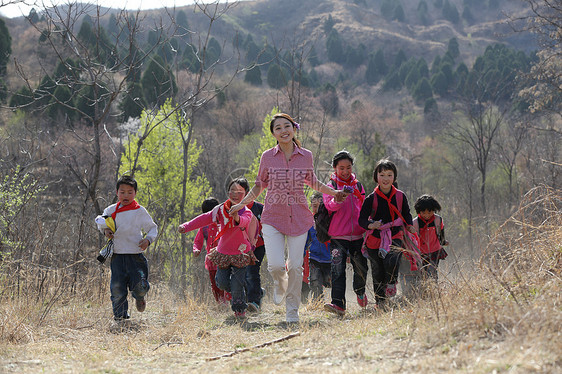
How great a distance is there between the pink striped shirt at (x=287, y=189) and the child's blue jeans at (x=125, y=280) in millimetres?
1384

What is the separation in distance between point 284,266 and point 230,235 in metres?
0.85

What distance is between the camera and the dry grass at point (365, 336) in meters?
3.31

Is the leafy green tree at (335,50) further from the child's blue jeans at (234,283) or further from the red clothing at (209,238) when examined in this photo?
the child's blue jeans at (234,283)

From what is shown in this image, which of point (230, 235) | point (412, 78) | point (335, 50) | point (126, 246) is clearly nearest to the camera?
point (126, 246)

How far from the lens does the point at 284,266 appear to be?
5316 millimetres

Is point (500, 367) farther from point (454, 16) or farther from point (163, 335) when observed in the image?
point (454, 16)

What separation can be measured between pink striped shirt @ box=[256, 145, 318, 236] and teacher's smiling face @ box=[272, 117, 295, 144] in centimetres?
15

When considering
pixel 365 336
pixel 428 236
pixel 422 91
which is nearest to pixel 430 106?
pixel 422 91

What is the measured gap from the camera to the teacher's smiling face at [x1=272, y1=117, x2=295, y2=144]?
209 inches

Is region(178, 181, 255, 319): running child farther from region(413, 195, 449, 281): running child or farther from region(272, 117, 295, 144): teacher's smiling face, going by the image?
region(413, 195, 449, 281): running child

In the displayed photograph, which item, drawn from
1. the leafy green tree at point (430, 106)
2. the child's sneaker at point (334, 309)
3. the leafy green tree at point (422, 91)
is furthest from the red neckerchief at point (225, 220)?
the leafy green tree at point (422, 91)

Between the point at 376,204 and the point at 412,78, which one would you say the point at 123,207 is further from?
the point at 412,78

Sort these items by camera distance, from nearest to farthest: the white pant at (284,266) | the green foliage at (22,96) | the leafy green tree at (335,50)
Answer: the white pant at (284,266) < the green foliage at (22,96) < the leafy green tree at (335,50)

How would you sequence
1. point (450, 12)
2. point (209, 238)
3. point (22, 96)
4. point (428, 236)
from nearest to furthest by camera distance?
point (428, 236) → point (209, 238) → point (22, 96) → point (450, 12)
